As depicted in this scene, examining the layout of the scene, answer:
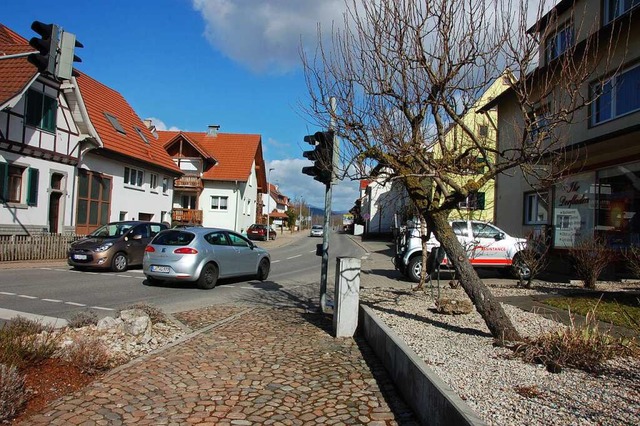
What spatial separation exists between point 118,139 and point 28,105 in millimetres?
6880

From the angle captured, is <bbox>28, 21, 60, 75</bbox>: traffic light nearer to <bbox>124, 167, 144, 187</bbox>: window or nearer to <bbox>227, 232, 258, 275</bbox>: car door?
<bbox>227, 232, 258, 275</bbox>: car door

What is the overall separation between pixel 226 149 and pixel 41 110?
83.0 ft

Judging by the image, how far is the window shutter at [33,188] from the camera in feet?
63.8

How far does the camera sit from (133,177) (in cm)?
2795

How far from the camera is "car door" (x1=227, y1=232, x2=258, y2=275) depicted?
1343 centimetres

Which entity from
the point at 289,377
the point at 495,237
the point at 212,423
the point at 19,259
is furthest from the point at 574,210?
the point at 19,259

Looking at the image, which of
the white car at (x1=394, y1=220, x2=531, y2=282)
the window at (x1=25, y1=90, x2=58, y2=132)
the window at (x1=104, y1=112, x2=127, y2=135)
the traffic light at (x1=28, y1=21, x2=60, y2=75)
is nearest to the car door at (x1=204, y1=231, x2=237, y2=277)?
the white car at (x1=394, y1=220, x2=531, y2=282)

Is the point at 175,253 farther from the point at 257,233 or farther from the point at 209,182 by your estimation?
the point at 257,233

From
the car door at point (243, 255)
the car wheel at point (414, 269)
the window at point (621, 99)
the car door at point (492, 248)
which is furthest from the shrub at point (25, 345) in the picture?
the window at point (621, 99)

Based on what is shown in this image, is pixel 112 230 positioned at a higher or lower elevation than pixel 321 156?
lower

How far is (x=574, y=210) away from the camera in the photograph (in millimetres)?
14609

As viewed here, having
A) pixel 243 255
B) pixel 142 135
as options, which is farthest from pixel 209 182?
pixel 243 255

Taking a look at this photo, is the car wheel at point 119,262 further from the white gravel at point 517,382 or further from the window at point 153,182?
the window at point 153,182

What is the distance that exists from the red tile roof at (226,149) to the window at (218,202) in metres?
2.00
